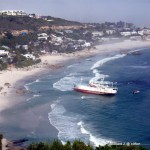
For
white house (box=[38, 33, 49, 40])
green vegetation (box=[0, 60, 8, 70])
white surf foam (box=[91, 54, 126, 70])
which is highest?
white house (box=[38, 33, 49, 40])

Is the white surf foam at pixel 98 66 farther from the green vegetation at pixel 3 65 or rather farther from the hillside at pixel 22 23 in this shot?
the hillside at pixel 22 23

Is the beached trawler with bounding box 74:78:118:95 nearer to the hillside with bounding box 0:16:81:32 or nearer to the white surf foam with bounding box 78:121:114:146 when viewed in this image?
the white surf foam with bounding box 78:121:114:146

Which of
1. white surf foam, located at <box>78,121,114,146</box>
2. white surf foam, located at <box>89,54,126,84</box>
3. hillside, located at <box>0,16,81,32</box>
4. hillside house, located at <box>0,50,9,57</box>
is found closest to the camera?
white surf foam, located at <box>78,121,114,146</box>

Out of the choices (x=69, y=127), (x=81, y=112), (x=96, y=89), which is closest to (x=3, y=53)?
(x=96, y=89)

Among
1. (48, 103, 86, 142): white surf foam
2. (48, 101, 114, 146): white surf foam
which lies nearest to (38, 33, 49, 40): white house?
(48, 103, 86, 142): white surf foam

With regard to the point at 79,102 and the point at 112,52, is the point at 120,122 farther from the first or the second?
the point at 112,52

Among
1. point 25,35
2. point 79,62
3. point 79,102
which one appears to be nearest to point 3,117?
point 79,102
